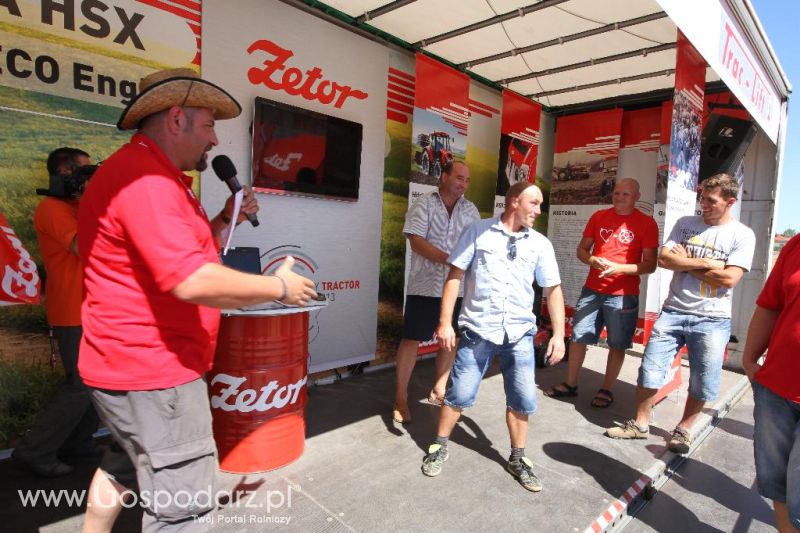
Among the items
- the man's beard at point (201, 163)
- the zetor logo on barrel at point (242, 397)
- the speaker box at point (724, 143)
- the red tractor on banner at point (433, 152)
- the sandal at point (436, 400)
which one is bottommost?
the sandal at point (436, 400)

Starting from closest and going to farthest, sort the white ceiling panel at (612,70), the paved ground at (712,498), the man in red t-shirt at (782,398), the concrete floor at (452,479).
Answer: the man in red t-shirt at (782,398) < the concrete floor at (452,479) < the paved ground at (712,498) < the white ceiling panel at (612,70)

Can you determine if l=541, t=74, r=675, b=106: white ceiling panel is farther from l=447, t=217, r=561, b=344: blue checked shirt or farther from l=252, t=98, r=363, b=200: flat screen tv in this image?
l=447, t=217, r=561, b=344: blue checked shirt

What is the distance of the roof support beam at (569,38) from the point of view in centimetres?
378

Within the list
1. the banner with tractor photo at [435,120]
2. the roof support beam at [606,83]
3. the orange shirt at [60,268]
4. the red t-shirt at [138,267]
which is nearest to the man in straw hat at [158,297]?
the red t-shirt at [138,267]

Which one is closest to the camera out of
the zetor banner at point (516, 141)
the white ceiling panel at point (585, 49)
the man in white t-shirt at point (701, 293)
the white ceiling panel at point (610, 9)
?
the man in white t-shirt at point (701, 293)

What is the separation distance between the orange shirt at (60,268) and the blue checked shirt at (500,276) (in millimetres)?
2067

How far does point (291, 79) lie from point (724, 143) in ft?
16.0

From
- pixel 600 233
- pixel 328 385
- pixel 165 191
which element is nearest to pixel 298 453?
pixel 328 385

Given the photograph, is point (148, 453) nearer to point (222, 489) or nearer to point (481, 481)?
point (222, 489)

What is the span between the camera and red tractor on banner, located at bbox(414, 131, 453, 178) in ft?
15.8

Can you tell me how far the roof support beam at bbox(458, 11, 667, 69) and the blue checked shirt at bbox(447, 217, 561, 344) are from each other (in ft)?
7.90

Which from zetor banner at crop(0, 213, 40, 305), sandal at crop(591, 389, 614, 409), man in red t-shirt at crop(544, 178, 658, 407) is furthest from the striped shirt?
zetor banner at crop(0, 213, 40, 305)

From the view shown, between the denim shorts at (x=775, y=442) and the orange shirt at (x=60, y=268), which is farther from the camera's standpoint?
the orange shirt at (x=60, y=268)

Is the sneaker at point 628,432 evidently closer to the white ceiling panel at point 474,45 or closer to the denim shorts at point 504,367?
the denim shorts at point 504,367
